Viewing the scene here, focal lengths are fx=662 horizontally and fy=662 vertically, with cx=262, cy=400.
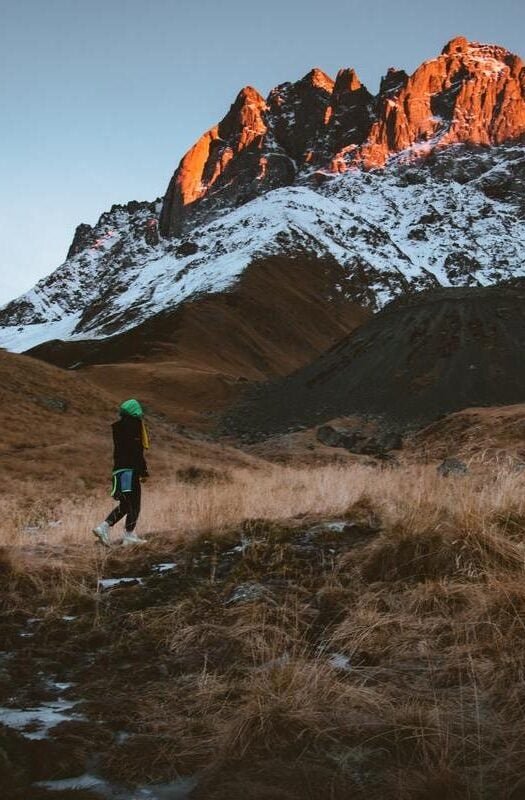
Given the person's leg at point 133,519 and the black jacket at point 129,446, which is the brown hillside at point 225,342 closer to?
the black jacket at point 129,446

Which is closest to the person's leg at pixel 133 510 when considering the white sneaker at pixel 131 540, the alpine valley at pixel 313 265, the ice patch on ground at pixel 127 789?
the white sneaker at pixel 131 540

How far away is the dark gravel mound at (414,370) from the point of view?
48.2 meters

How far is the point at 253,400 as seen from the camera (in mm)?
62375

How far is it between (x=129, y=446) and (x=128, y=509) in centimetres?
87

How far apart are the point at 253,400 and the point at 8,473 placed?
4240 cm

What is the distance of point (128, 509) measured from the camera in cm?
759

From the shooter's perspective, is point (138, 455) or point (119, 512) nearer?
point (119, 512)

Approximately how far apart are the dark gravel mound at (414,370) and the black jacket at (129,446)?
37.9 meters

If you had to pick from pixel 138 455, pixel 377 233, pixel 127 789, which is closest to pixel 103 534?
pixel 138 455

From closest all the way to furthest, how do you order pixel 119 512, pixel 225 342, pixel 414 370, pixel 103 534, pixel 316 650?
pixel 316 650 → pixel 103 534 → pixel 119 512 → pixel 414 370 → pixel 225 342

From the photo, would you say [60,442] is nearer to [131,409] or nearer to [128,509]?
[131,409]

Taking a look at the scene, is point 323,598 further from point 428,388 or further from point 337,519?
point 428,388

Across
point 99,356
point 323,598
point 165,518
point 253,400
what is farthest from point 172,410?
point 323,598

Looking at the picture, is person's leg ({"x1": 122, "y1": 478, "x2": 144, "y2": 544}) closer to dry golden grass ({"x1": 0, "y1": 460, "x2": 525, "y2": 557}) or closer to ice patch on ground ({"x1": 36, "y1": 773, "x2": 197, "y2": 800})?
dry golden grass ({"x1": 0, "y1": 460, "x2": 525, "y2": 557})
